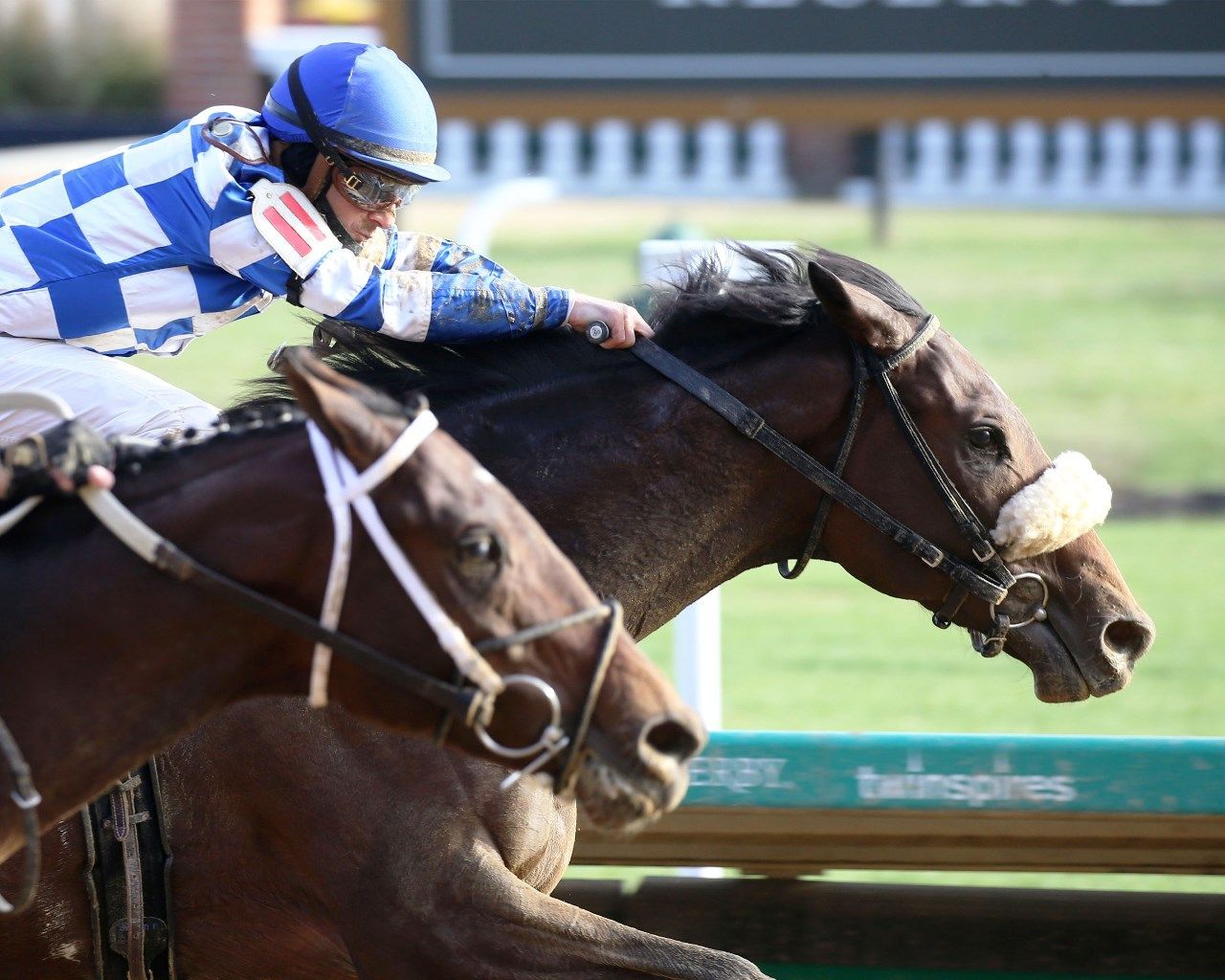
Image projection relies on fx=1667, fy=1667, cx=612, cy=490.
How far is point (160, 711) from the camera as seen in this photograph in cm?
254

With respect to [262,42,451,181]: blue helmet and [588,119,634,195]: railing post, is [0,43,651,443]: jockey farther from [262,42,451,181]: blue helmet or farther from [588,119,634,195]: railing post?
[588,119,634,195]: railing post

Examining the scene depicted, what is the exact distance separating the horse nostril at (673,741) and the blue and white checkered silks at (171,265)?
1.16 meters

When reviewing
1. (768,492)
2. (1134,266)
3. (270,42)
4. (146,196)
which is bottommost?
(1134,266)

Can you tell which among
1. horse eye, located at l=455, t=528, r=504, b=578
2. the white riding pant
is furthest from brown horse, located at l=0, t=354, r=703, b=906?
the white riding pant

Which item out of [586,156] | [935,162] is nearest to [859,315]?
[586,156]

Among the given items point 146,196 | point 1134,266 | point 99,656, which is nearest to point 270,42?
→ point 1134,266

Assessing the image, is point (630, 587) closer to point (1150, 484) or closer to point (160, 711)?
point (160, 711)

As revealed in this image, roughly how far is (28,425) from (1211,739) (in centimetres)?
273

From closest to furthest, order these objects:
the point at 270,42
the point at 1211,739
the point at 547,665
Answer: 1. the point at 547,665
2. the point at 1211,739
3. the point at 270,42

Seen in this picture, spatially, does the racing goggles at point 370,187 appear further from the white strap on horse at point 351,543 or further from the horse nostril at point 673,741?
the horse nostril at point 673,741

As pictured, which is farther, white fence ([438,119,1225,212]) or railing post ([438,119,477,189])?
railing post ([438,119,477,189])

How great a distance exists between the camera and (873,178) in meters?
16.7

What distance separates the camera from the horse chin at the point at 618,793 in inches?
→ 95.3

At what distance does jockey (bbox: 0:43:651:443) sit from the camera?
321 centimetres
